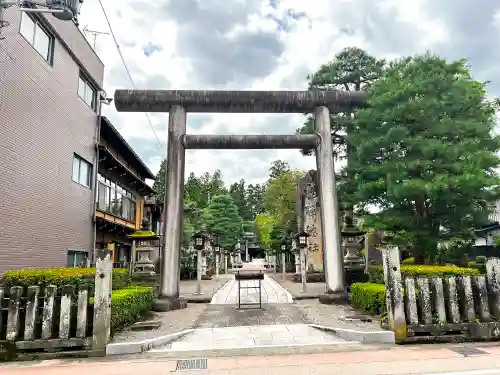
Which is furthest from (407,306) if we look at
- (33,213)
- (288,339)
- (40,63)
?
(40,63)

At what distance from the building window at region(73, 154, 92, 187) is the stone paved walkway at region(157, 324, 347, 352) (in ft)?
29.4

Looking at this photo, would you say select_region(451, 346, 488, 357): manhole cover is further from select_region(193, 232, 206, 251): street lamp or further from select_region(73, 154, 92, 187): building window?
select_region(73, 154, 92, 187): building window

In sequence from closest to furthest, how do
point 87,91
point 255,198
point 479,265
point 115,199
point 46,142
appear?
1. point 46,142
2. point 479,265
3. point 87,91
4. point 115,199
5. point 255,198

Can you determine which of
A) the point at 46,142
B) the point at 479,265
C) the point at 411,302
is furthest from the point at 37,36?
the point at 479,265

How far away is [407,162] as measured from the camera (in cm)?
916

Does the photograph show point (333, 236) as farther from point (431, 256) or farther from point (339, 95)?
point (339, 95)

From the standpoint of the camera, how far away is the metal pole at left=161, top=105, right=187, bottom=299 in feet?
34.1

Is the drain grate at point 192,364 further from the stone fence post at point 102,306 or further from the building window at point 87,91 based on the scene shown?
the building window at point 87,91

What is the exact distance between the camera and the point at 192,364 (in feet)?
17.3

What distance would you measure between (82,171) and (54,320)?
31.2ft

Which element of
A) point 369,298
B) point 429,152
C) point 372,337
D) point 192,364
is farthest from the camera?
point 429,152

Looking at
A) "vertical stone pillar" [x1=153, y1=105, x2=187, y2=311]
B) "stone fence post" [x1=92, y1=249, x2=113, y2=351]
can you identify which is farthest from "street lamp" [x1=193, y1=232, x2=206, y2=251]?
"stone fence post" [x1=92, y1=249, x2=113, y2=351]

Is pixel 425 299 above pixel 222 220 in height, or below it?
below

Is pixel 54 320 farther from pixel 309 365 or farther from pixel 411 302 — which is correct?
pixel 411 302
